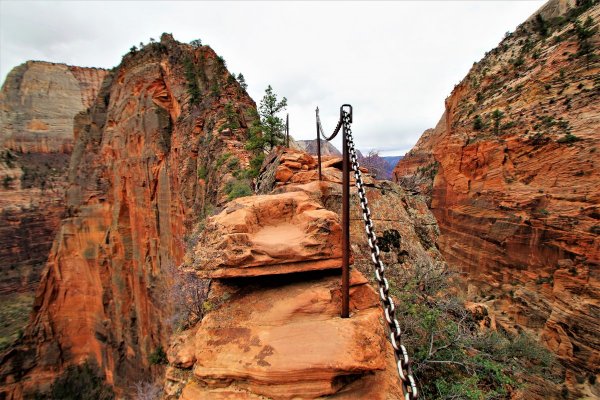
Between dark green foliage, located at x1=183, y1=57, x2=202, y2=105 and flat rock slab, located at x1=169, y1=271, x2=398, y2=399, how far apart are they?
18863 millimetres

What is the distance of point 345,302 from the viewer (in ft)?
11.1

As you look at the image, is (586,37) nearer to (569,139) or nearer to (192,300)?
(569,139)

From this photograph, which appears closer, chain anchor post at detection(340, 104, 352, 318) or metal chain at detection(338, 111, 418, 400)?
metal chain at detection(338, 111, 418, 400)

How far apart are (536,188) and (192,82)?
22.2 meters

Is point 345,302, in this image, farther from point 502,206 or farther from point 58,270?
point 58,270

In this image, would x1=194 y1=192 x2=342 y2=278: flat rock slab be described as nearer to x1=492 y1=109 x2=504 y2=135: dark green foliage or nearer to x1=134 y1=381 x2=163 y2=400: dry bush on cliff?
x1=134 y1=381 x2=163 y2=400: dry bush on cliff

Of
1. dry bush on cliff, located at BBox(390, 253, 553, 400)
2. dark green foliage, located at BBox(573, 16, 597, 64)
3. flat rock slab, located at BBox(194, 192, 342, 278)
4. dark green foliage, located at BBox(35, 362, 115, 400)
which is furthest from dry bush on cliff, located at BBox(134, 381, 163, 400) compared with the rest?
dark green foliage, located at BBox(573, 16, 597, 64)

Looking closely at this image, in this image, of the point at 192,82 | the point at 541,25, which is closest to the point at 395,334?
the point at 192,82

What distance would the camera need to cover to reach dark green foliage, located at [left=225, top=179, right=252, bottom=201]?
432 inches

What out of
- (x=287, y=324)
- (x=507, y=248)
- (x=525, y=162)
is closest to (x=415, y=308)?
(x=287, y=324)

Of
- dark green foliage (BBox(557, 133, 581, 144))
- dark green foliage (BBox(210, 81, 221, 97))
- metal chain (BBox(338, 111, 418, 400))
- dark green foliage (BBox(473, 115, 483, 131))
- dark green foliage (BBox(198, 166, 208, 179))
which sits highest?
dark green foliage (BBox(210, 81, 221, 97))

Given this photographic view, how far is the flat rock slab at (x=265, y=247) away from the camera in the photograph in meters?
3.86

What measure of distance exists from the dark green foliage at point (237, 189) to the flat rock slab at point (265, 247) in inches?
253

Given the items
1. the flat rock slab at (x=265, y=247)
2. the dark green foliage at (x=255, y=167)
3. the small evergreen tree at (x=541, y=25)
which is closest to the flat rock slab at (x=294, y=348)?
Answer: the flat rock slab at (x=265, y=247)
